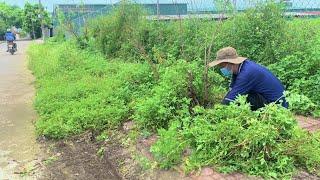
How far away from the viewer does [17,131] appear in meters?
6.66

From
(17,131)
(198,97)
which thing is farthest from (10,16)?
(198,97)

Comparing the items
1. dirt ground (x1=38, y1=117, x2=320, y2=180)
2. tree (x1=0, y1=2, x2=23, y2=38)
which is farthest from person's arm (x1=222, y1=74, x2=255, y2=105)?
tree (x1=0, y1=2, x2=23, y2=38)

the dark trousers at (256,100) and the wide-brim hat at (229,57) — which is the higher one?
the wide-brim hat at (229,57)

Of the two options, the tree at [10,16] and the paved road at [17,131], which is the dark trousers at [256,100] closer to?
the paved road at [17,131]

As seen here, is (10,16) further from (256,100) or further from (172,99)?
(256,100)

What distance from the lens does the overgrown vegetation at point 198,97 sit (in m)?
3.93

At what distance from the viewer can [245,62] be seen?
4.70 meters

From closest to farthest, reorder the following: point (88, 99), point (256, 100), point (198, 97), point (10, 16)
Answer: point (256, 100), point (198, 97), point (88, 99), point (10, 16)

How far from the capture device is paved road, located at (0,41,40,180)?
5.21 metres

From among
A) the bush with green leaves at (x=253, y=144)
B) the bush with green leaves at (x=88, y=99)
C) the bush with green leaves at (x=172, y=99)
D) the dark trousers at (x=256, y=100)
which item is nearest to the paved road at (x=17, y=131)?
the bush with green leaves at (x=88, y=99)

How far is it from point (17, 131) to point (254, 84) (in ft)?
12.3

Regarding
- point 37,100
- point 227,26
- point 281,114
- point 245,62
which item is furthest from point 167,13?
point 281,114

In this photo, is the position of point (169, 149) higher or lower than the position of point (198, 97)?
lower

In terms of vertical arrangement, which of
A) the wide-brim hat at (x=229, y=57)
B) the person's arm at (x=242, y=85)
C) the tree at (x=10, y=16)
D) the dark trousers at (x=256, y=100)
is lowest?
the tree at (x=10, y=16)
